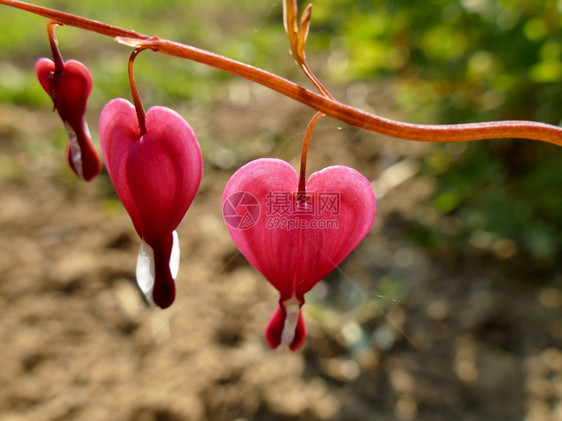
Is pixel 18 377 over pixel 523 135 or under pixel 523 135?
under

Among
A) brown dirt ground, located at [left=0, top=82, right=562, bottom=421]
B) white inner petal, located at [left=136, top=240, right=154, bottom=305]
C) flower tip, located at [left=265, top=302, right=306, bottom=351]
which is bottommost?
brown dirt ground, located at [left=0, top=82, right=562, bottom=421]

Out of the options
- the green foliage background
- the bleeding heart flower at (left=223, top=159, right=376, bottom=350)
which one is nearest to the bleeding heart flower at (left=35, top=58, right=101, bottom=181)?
the bleeding heart flower at (left=223, top=159, right=376, bottom=350)

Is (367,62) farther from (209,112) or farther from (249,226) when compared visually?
(249,226)

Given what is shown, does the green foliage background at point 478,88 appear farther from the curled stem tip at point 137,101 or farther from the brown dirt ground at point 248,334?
the curled stem tip at point 137,101

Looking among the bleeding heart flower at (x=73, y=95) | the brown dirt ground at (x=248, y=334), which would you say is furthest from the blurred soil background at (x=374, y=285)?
the bleeding heart flower at (x=73, y=95)

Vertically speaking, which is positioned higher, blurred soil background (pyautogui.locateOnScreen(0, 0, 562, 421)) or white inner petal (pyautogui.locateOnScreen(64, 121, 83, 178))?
white inner petal (pyautogui.locateOnScreen(64, 121, 83, 178))

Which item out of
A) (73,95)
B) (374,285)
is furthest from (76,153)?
(374,285)

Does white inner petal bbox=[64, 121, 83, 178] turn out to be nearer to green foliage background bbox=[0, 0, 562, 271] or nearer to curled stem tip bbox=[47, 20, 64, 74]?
curled stem tip bbox=[47, 20, 64, 74]

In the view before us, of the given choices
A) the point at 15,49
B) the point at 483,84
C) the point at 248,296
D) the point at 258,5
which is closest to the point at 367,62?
the point at 483,84
